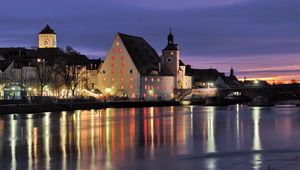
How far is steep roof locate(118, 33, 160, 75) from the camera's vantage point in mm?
138875

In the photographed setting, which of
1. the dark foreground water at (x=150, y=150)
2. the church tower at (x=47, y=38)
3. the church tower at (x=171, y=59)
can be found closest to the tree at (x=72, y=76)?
the church tower at (x=171, y=59)

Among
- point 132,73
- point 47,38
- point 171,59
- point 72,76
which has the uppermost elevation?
point 47,38

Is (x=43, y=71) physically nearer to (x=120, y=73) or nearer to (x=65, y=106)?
(x=65, y=106)

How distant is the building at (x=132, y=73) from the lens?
→ 5433 inches

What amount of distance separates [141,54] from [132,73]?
719 cm

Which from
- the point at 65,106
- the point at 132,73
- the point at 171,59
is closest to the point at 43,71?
the point at 65,106

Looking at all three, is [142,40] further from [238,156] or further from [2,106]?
[238,156]

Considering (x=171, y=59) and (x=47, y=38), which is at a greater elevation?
(x=47, y=38)

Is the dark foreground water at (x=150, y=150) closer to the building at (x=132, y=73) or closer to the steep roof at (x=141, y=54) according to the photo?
the building at (x=132, y=73)

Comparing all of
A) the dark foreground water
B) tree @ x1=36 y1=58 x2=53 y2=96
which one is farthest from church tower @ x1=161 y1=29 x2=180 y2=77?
the dark foreground water

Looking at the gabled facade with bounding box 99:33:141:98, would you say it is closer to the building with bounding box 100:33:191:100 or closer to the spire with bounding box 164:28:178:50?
the building with bounding box 100:33:191:100

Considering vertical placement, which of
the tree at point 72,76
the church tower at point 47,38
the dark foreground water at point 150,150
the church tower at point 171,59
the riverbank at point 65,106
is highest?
the church tower at point 47,38

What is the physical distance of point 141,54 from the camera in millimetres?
143000

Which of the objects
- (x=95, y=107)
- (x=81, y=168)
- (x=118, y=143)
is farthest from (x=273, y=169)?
(x=95, y=107)
